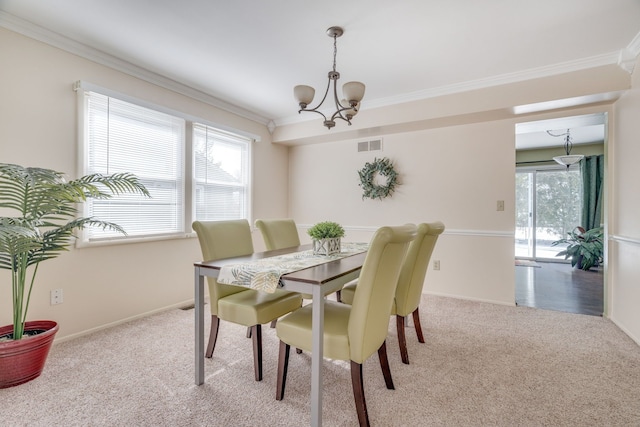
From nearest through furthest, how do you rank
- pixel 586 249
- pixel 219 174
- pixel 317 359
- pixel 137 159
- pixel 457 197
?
pixel 317 359
pixel 137 159
pixel 457 197
pixel 219 174
pixel 586 249

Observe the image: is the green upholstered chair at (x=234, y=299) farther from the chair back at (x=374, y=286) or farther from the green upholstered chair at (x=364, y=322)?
the chair back at (x=374, y=286)

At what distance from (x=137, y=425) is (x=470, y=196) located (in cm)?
361

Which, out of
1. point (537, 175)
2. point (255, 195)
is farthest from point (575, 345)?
point (537, 175)

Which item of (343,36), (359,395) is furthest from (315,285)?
(343,36)

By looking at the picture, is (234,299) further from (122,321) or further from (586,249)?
(586,249)

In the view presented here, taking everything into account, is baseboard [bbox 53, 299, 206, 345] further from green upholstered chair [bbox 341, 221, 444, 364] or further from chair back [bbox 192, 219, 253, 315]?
green upholstered chair [bbox 341, 221, 444, 364]

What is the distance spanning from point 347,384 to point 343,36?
245cm

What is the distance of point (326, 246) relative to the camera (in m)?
2.20

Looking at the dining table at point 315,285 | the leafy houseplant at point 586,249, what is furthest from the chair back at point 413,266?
the leafy houseplant at point 586,249

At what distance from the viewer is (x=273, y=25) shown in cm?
221

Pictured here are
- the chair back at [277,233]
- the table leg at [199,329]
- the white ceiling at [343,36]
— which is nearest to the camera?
the table leg at [199,329]

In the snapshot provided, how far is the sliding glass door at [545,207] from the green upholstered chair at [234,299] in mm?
6074

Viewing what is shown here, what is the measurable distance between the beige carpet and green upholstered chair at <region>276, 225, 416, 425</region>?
253 mm

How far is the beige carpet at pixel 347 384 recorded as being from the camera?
1547mm
